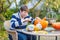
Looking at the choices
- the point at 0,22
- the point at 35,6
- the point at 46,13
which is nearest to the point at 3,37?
the point at 0,22

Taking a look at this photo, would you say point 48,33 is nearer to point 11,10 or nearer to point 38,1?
point 38,1

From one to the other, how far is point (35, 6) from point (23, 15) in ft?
13.7

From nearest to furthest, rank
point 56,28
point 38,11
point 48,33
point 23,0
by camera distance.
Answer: point 48,33
point 56,28
point 23,0
point 38,11

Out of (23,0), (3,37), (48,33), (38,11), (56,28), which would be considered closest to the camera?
(48,33)

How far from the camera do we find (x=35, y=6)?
761cm

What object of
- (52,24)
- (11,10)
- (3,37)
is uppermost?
(11,10)

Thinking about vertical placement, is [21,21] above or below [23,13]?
below

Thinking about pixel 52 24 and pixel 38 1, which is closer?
pixel 52 24

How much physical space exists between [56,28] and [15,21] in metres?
0.73

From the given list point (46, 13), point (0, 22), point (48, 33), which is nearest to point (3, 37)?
point (0, 22)

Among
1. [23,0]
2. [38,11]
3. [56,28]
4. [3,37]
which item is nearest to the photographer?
[56,28]

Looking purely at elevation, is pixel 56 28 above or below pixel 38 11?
below

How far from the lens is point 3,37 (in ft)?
19.8

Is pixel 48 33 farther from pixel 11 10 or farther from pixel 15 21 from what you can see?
pixel 11 10
